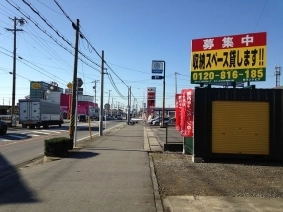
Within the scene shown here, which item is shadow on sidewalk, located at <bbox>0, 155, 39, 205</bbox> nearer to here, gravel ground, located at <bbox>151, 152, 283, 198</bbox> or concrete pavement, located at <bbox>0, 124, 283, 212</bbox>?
concrete pavement, located at <bbox>0, 124, 283, 212</bbox>

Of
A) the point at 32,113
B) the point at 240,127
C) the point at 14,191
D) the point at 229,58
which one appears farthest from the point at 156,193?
the point at 32,113

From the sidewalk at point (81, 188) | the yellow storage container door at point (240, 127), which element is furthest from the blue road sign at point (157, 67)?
the sidewalk at point (81, 188)

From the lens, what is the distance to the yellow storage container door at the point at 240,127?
13.0 metres

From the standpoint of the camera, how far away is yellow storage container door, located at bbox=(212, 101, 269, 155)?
13000 millimetres

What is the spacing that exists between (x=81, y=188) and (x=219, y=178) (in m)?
3.81

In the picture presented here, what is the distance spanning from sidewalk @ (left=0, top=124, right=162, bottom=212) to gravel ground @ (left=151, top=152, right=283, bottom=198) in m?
0.60

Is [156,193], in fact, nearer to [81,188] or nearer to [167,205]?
[167,205]

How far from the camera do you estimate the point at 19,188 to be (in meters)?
8.27

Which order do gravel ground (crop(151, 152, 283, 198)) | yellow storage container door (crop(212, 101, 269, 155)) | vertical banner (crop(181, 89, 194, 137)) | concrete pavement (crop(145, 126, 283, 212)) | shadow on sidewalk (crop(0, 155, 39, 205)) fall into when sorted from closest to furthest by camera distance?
concrete pavement (crop(145, 126, 283, 212)) → shadow on sidewalk (crop(0, 155, 39, 205)) → gravel ground (crop(151, 152, 283, 198)) → yellow storage container door (crop(212, 101, 269, 155)) → vertical banner (crop(181, 89, 194, 137))

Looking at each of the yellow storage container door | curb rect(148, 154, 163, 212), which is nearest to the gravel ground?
curb rect(148, 154, 163, 212)

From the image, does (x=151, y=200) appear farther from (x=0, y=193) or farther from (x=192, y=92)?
(x=192, y=92)

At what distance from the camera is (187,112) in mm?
14297

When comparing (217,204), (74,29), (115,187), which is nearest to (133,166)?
(115,187)

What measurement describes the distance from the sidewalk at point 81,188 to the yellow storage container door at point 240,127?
9.80 ft
